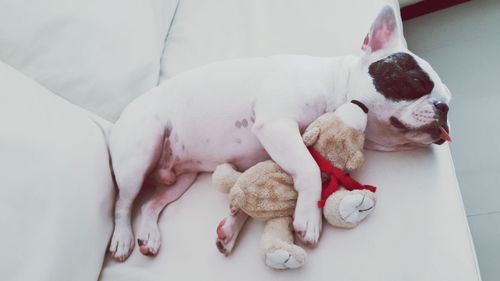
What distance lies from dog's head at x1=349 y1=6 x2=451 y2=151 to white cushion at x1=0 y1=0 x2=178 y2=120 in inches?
25.8

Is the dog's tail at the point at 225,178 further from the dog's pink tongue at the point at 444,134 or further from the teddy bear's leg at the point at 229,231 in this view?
the dog's pink tongue at the point at 444,134

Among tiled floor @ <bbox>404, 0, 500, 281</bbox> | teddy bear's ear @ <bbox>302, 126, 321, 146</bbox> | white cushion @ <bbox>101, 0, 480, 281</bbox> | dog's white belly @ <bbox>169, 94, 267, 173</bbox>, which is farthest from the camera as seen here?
tiled floor @ <bbox>404, 0, 500, 281</bbox>

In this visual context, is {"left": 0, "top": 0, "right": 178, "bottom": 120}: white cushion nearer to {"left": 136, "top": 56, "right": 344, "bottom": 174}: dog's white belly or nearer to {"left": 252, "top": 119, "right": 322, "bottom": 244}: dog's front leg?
{"left": 136, "top": 56, "right": 344, "bottom": 174}: dog's white belly

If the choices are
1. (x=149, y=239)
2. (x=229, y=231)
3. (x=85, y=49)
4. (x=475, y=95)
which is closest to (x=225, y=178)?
(x=229, y=231)

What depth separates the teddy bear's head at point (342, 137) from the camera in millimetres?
850

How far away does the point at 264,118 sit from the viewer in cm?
92

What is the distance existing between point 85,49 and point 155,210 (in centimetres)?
50

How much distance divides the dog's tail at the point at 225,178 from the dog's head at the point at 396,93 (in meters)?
0.31

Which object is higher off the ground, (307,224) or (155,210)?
(307,224)

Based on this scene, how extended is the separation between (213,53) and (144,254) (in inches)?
27.6

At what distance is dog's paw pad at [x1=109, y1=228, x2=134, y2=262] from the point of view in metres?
0.95

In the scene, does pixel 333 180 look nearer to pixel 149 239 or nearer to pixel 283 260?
pixel 283 260

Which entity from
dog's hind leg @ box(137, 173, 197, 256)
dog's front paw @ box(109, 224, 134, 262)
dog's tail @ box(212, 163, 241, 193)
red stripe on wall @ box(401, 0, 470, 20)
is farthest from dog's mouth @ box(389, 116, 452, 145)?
red stripe on wall @ box(401, 0, 470, 20)

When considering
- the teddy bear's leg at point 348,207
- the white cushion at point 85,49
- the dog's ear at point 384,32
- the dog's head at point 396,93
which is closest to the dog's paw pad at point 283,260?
the teddy bear's leg at point 348,207
